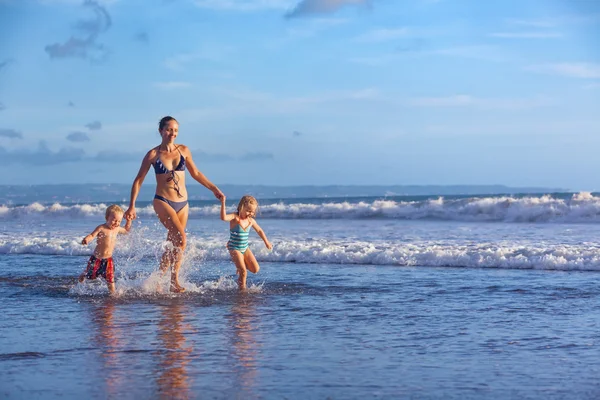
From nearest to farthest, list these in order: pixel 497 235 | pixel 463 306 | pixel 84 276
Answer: pixel 463 306 < pixel 84 276 < pixel 497 235

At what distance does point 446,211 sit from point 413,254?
15.7 m

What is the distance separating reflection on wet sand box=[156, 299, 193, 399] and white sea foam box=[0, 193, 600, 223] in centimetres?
1975

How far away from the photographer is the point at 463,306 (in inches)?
310

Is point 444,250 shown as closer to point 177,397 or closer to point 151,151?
point 151,151

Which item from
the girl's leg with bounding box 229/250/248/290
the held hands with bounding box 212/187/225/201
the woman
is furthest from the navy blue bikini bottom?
the girl's leg with bounding box 229/250/248/290

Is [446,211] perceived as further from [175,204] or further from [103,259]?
[103,259]

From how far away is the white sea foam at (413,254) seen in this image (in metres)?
11.9

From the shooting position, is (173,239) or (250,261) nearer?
(173,239)

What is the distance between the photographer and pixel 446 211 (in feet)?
92.5

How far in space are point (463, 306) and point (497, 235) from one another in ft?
33.8

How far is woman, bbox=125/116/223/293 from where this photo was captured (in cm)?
898

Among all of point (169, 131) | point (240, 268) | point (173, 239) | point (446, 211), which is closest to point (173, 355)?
point (173, 239)

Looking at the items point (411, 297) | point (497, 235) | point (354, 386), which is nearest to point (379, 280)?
Result: point (411, 297)

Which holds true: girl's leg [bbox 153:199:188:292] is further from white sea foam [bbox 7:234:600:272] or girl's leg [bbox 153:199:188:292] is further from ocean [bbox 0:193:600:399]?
white sea foam [bbox 7:234:600:272]
